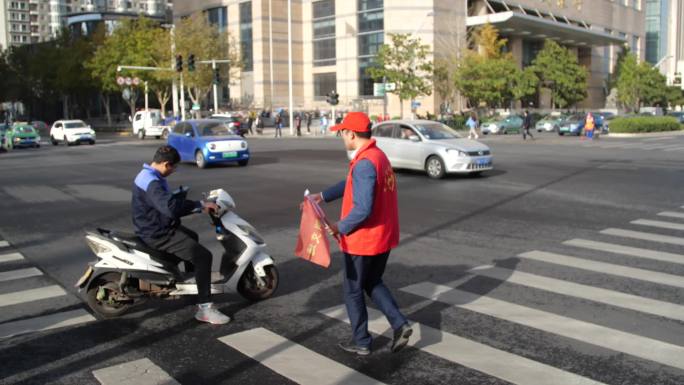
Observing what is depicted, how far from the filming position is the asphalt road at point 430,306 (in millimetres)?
4598

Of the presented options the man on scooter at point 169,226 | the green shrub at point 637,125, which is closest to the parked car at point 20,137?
the man on scooter at point 169,226

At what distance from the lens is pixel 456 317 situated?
18.9 ft

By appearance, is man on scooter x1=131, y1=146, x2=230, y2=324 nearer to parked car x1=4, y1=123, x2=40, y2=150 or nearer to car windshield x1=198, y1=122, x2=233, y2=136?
car windshield x1=198, y1=122, x2=233, y2=136

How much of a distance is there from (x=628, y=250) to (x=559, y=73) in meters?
60.2

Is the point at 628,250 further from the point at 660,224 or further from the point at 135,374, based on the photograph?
the point at 135,374

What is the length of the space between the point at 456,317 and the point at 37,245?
6340mm

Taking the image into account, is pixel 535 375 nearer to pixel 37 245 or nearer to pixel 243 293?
pixel 243 293

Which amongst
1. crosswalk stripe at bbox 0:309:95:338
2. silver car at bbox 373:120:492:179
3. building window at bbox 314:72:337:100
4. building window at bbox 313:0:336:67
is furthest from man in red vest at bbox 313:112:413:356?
building window at bbox 313:0:336:67

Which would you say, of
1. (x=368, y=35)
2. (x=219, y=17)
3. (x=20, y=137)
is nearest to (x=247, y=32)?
(x=219, y=17)

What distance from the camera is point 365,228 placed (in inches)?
180

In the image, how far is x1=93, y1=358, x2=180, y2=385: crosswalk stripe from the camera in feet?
14.5

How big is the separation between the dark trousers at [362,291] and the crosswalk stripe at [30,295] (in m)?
3.54

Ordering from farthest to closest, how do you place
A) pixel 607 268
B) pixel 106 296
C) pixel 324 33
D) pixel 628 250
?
1. pixel 324 33
2. pixel 628 250
3. pixel 607 268
4. pixel 106 296

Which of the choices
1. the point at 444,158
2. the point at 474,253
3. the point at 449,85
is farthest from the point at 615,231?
the point at 449,85
